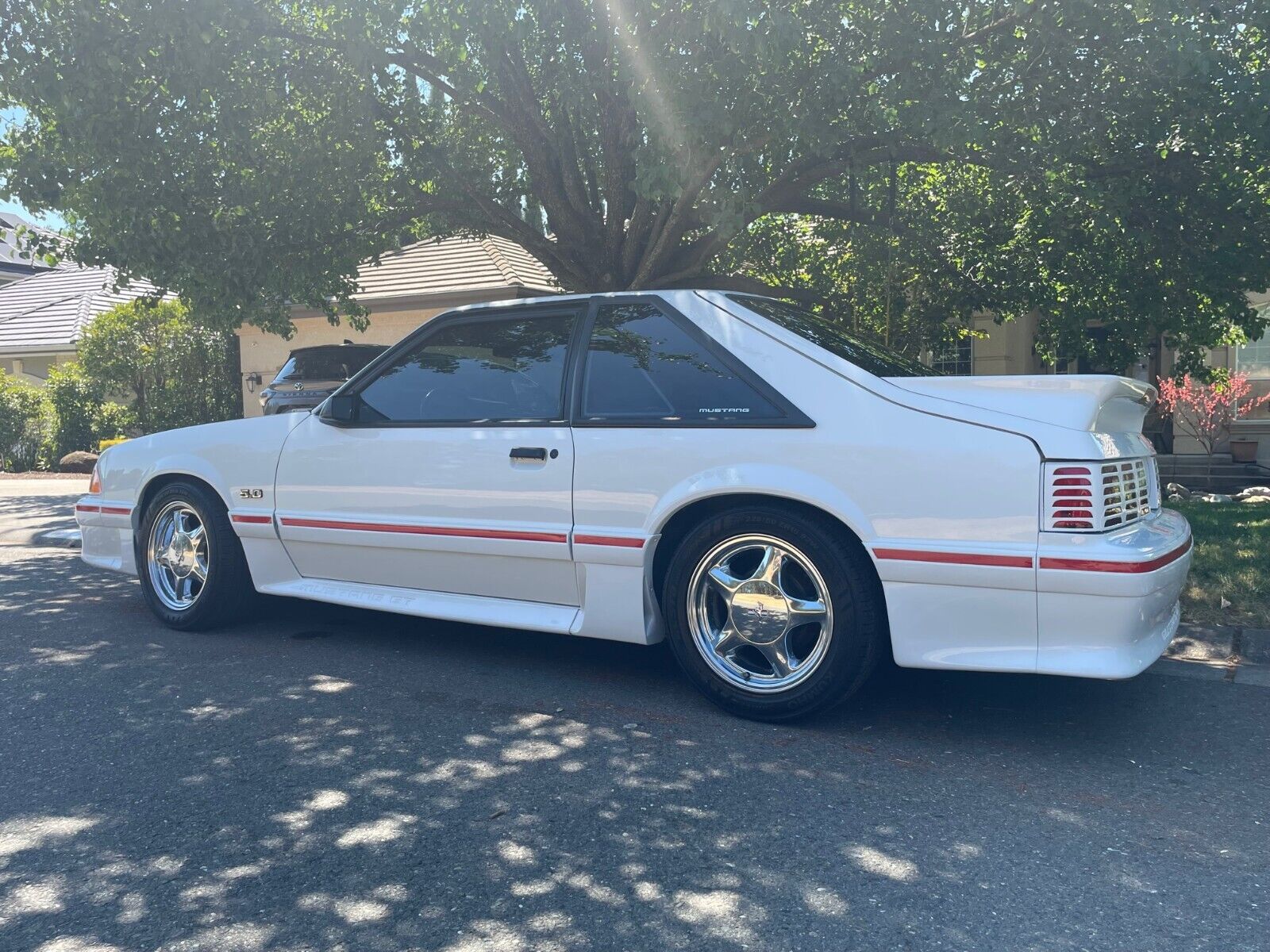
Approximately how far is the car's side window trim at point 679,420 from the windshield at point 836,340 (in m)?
0.28

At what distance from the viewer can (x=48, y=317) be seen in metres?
26.1

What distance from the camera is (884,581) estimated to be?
3955 mm

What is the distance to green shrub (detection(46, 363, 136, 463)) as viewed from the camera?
19.4 m

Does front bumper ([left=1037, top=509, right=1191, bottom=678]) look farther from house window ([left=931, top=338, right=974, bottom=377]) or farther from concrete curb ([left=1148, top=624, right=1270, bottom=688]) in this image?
house window ([left=931, top=338, right=974, bottom=377])

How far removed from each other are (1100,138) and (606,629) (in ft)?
19.9

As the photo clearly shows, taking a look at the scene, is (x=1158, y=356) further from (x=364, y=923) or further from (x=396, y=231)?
(x=364, y=923)

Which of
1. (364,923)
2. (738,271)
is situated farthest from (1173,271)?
(364,923)

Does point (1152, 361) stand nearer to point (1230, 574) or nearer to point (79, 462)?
point (1230, 574)

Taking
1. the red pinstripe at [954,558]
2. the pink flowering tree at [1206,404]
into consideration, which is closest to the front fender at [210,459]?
the red pinstripe at [954,558]

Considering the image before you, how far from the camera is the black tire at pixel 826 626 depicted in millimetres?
A: 4016

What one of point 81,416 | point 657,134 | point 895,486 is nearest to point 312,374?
point 657,134

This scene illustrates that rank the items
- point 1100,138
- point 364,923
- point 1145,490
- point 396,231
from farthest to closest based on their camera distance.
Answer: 1. point 396,231
2. point 1100,138
3. point 1145,490
4. point 364,923

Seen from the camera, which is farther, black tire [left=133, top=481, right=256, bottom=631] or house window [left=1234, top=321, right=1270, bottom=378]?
house window [left=1234, top=321, right=1270, bottom=378]

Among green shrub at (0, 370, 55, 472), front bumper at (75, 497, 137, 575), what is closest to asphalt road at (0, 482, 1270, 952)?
front bumper at (75, 497, 137, 575)
